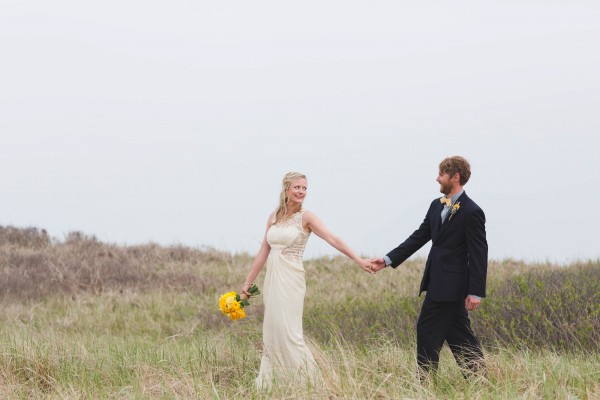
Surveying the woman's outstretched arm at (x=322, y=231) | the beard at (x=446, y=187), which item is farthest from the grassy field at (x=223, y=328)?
the beard at (x=446, y=187)

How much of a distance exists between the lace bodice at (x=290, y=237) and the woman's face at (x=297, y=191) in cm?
15

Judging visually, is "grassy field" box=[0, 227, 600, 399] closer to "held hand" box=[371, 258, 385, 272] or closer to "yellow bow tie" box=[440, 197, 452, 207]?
"held hand" box=[371, 258, 385, 272]

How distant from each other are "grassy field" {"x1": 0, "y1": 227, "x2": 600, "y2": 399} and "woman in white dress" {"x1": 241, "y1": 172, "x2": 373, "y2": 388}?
1.02 feet

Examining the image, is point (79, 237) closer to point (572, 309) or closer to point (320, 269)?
point (320, 269)

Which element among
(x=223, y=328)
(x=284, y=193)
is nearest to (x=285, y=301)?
(x=284, y=193)

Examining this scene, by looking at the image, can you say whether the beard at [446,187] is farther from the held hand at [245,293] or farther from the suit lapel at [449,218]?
the held hand at [245,293]

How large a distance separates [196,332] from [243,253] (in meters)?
9.00

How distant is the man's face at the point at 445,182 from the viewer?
6.80m

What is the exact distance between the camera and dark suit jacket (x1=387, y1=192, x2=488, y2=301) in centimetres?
661

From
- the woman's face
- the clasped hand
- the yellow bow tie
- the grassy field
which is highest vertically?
the woman's face

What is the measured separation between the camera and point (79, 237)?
23.5 metres

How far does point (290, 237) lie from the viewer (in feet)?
23.9

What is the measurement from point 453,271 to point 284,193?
186 cm

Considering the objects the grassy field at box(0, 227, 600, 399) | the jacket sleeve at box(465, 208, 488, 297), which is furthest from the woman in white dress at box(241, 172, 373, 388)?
the jacket sleeve at box(465, 208, 488, 297)
